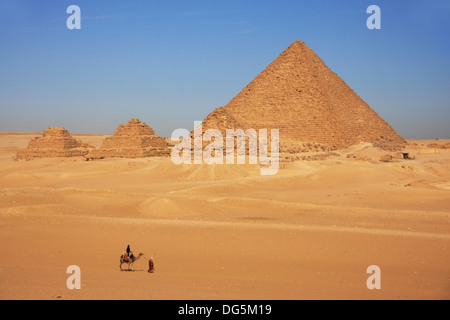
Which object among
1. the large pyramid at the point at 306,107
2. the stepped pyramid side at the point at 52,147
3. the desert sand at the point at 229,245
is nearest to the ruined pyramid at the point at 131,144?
the stepped pyramid side at the point at 52,147

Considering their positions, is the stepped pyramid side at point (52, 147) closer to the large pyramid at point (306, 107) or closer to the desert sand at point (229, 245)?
the large pyramid at point (306, 107)

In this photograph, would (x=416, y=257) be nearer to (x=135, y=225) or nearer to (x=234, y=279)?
(x=234, y=279)

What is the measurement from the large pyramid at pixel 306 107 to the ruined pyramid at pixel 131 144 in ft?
45.7

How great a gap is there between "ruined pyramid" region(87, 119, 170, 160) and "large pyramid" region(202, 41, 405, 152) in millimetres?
13936

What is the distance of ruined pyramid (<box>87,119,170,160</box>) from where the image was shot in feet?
106

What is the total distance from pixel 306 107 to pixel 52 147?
2793cm

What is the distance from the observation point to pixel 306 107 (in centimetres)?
4866

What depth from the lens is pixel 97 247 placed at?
26.2 feet

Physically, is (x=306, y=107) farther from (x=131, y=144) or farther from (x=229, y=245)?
(x=229, y=245)

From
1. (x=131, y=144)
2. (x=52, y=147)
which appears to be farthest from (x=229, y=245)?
(x=52, y=147)

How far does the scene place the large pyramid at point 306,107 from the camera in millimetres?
46031

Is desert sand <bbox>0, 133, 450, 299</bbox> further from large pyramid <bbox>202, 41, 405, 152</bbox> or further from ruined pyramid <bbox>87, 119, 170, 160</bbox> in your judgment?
large pyramid <bbox>202, 41, 405, 152</bbox>

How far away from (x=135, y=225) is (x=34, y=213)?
351 centimetres
